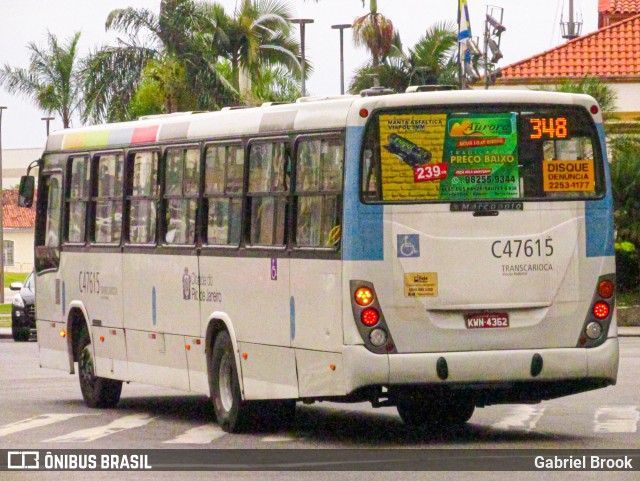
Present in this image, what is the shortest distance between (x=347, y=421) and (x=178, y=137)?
3.06 metres

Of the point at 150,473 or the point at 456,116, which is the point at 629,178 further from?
the point at 150,473

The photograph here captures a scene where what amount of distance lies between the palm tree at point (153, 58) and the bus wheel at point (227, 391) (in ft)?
115

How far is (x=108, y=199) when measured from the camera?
18078mm

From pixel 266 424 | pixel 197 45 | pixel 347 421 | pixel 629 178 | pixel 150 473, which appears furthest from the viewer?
pixel 197 45

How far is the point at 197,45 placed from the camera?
50469 mm

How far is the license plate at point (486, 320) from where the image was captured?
1336 cm

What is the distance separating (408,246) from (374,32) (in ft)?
114

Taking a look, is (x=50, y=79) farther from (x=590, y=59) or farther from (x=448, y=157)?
(x=448, y=157)

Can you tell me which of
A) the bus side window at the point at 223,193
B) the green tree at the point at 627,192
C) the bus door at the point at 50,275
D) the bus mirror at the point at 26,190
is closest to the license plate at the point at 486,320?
the bus side window at the point at 223,193

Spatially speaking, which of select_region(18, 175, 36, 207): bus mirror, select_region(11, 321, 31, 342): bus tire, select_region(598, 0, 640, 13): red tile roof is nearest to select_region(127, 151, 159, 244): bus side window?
select_region(18, 175, 36, 207): bus mirror

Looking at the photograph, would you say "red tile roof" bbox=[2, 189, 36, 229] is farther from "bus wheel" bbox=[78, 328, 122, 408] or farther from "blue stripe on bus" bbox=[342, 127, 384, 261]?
"blue stripe on bus" bbox=[342, 127, 384, 261]

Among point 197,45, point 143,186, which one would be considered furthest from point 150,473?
point 197,45

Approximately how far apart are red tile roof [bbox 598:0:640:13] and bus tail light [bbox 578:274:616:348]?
52.0 meters

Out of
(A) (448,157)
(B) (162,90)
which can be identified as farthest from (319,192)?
(B) (162,90)
